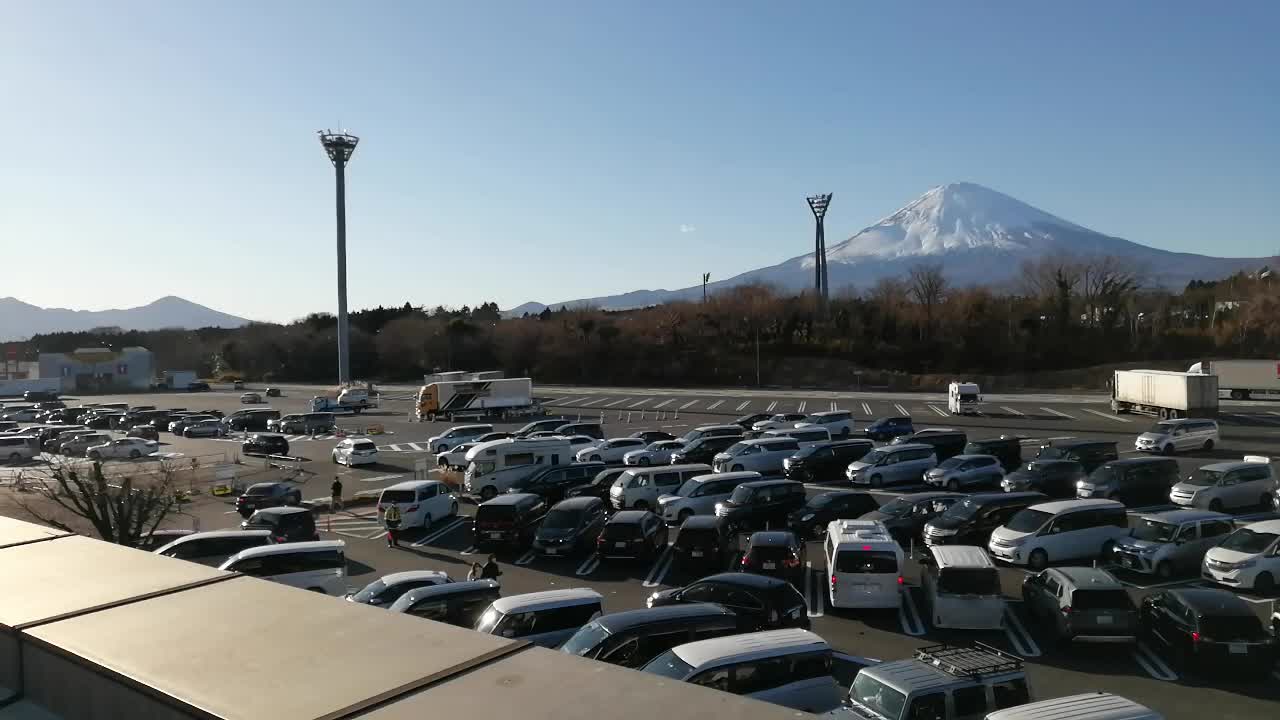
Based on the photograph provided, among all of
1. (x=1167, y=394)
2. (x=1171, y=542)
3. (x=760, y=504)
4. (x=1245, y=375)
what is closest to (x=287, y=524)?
(x=760, y=504)

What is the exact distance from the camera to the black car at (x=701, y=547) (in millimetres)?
16594

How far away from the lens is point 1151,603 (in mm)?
12195

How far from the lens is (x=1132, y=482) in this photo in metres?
22.5

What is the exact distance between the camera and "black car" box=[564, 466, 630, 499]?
24.5 m

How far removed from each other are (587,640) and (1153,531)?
12355 millimetres

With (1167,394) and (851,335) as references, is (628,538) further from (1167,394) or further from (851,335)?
(851,335)

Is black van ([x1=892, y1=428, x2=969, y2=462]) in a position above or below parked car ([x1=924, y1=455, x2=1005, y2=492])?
above

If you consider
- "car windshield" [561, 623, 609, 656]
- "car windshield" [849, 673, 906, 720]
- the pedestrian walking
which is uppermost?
"car windshield" [561, 623, 609, 656]

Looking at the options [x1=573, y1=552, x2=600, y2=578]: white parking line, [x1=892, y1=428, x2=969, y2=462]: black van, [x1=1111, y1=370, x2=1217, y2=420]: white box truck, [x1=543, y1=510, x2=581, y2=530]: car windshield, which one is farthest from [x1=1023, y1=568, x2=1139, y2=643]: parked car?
→ [x1=1111, y1=370, x2=1217, y2=420]: white box truck

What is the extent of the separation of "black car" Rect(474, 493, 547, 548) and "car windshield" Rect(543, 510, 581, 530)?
22.1 inches

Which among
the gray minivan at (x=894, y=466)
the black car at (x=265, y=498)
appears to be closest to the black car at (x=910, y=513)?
the gray minivan at (x=894, y=466)

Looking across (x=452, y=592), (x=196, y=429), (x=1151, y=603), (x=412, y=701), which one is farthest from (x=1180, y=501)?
(x=196, y=429)

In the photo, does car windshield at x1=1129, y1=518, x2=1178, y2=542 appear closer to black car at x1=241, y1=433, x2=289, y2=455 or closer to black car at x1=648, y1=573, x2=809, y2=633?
black car at x1=648, y1=573, x2=809, y2=633

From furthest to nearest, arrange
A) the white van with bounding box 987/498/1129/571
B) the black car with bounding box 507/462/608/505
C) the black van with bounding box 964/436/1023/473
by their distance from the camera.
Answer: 1. the black van with bounding box 964/436/1023/473
2. the black car with bounding box 507/462/608/505
3. the white van with bounding box 987/498/1129/571
